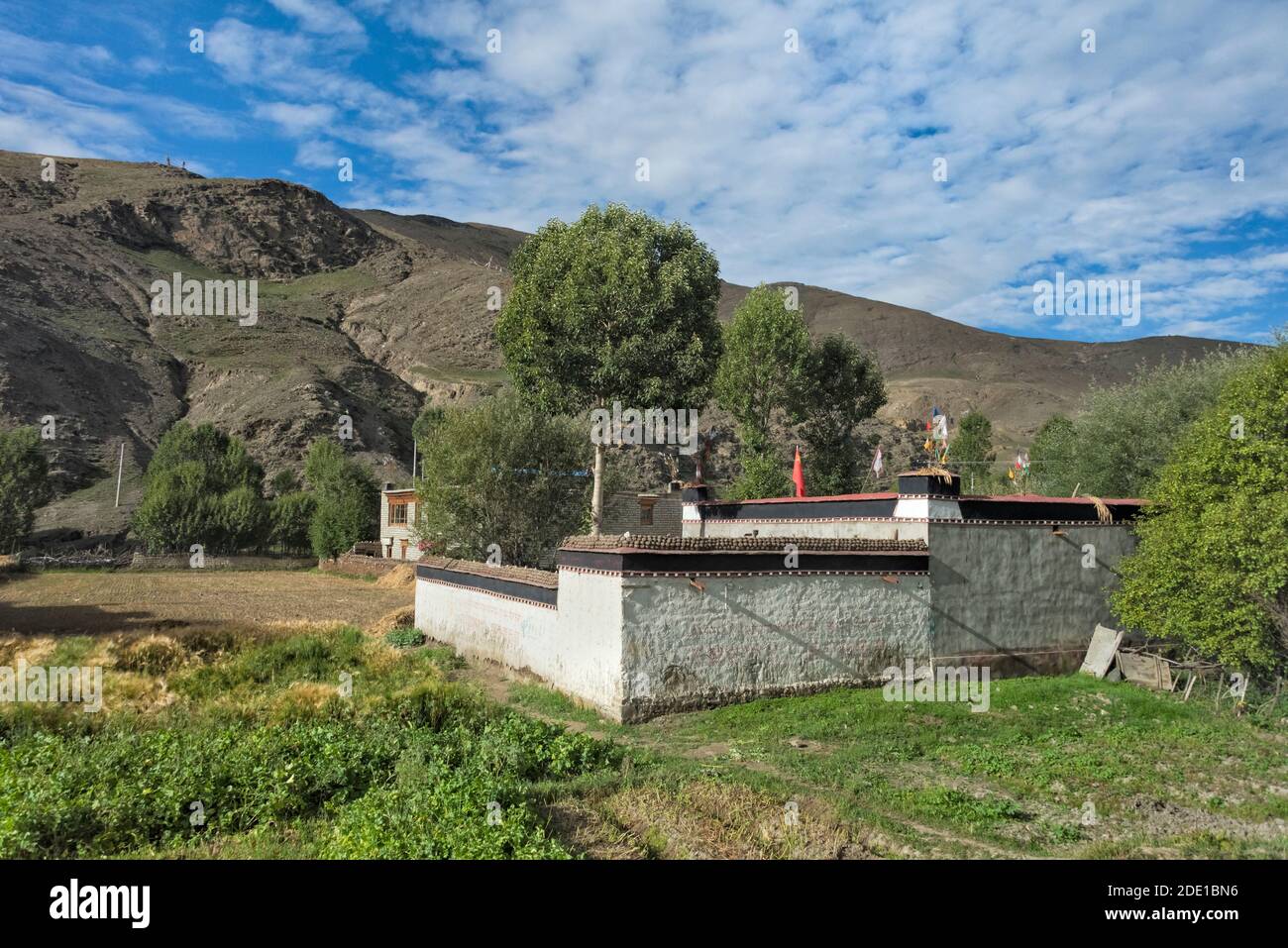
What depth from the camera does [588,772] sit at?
1106cm

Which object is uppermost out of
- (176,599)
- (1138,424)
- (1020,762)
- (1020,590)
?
(1138,424)

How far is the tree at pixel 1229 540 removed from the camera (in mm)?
15289

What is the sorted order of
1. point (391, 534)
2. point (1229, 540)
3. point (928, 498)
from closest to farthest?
point (1229, 540) < point (928, 498) < point (391, 534)

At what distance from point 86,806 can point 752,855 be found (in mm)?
6833

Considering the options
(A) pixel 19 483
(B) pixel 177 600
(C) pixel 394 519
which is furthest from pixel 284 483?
(B) pixel 177 600

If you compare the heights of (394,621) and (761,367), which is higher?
(761,367)

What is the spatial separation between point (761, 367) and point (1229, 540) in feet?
76.8

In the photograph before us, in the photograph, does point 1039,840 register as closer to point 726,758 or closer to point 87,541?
point 726,758

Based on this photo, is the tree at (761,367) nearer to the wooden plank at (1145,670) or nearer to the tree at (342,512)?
the wooden plank at (1145,670)

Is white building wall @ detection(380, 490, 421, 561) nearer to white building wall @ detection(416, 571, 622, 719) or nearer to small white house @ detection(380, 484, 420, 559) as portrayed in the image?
small white house @ detection(380, 484, 420, 559)

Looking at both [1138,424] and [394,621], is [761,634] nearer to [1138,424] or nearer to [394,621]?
[394,621]

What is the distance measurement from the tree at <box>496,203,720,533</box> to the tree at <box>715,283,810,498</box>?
8751mm

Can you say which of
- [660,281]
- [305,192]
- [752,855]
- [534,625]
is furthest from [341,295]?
[752,855]

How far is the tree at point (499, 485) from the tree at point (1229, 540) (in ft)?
62.7
